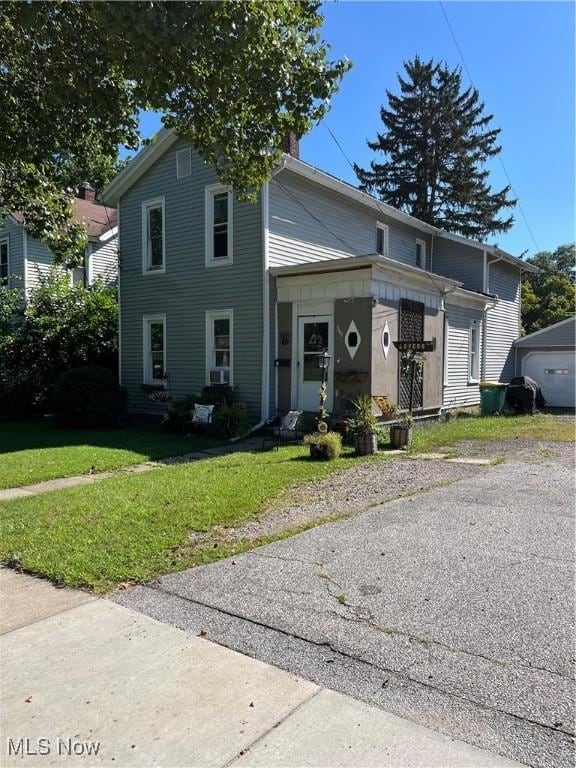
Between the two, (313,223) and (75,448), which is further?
(313,223)

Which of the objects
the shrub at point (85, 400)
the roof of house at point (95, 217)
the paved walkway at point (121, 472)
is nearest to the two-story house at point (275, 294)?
the shrub at point (85, 400)

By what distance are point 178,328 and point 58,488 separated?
791 cm

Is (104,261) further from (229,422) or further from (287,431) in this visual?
(287,431)

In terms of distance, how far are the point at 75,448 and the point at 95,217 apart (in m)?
15.8

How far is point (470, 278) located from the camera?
64.0ft

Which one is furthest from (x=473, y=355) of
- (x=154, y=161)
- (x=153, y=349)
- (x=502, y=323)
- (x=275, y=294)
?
(x=154, y=161)

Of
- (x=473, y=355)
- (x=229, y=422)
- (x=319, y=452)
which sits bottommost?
(x=319, y=452)

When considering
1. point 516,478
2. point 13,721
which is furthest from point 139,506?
point 516,478

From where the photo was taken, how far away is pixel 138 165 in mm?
15242

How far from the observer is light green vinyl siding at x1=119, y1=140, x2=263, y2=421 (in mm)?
13180

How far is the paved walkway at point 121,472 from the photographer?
7.36 m

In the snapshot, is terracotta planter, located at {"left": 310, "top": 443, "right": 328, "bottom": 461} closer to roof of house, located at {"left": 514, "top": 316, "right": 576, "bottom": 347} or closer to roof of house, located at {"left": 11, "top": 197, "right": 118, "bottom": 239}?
roof of house, located at {"left": 514, "top": 316, "right": 576, "bottom": 347}

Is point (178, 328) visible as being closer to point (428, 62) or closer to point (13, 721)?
point (13, 721)

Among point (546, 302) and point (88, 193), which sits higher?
point (88, 193)
